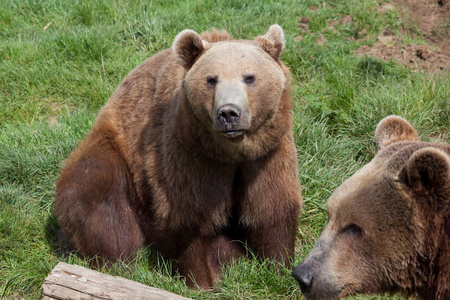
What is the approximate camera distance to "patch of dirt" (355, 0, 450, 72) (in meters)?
8.10

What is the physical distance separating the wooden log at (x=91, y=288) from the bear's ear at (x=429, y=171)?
1900 millimetres

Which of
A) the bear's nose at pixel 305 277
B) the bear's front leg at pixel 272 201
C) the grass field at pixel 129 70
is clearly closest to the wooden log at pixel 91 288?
the bear's nose at pixel 305 277

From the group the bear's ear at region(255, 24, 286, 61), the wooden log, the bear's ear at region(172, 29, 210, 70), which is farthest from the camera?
the bear's ear at region(255, 24, 286, 61)

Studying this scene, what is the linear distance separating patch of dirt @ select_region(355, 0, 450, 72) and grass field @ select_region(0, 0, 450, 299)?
201 millimetres

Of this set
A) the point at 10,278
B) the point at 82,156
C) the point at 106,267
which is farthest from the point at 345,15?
the point at 10,278

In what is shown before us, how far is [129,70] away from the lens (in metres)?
8.25

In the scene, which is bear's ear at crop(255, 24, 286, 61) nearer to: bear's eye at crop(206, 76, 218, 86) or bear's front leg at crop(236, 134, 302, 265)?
bear's eye at crop(206, 76, 218, 86)

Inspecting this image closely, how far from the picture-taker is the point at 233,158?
5109 millimetres

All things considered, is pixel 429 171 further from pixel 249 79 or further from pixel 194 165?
pixel 194 165

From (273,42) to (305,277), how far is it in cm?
251

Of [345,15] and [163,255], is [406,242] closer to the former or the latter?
[163,255]

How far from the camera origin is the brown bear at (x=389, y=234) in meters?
3.49

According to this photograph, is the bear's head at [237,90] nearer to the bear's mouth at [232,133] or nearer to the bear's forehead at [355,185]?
the bear's mouth at [232,133]

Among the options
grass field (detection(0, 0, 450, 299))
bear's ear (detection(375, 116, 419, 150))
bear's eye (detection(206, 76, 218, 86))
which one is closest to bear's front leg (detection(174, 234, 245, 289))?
grass field (detection(0, 0, 450, 299))
